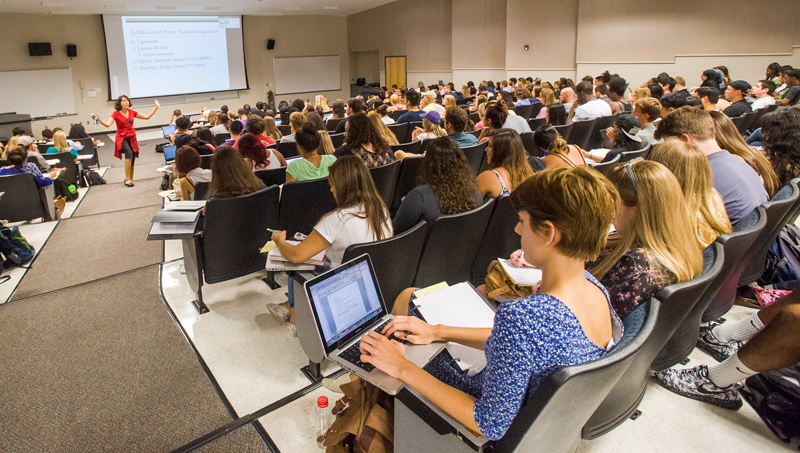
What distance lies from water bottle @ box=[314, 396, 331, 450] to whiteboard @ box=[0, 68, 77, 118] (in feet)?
52.6

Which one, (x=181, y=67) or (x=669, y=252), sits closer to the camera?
(x=669, y=252)

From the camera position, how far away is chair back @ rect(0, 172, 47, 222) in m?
5.23

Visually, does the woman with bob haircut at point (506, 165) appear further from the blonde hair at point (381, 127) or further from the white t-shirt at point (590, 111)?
the white t-shirt at point (590, 111)

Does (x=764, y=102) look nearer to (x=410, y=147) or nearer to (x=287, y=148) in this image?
(x=410, y=147)

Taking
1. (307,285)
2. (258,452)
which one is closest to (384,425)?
(307,285)

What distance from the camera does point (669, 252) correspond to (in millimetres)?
1729

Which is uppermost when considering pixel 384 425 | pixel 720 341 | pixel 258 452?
pixel 384 425

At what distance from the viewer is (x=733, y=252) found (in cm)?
198

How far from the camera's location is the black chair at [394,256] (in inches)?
83.4

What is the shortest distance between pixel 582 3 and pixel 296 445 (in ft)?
42.6

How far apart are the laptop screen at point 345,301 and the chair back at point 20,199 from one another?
5281 mm

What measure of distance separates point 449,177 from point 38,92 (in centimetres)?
1589

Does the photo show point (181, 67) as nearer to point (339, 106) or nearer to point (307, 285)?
point (339, 106)

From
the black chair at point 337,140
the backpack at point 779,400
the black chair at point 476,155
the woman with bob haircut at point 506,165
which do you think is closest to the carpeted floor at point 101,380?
the woman with bob haircut at point 506,165
